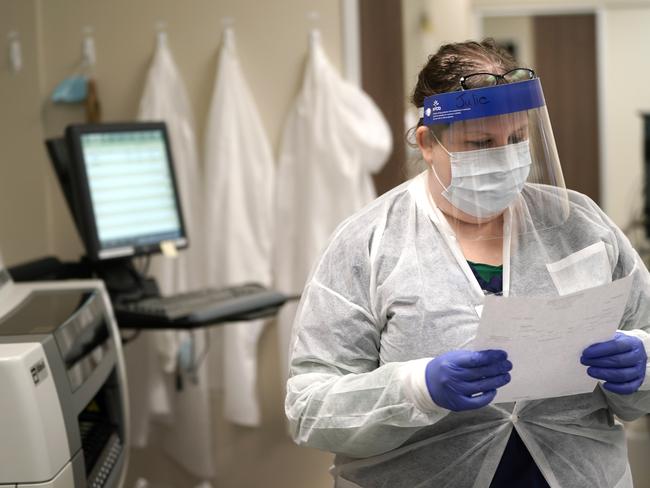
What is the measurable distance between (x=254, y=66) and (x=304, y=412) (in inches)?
72.1

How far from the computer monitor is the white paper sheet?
1.37 meters

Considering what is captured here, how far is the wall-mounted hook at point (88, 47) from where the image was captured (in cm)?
301

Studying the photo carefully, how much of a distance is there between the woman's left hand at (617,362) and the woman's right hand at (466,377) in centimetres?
13

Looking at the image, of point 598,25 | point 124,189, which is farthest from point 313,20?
point 598,25

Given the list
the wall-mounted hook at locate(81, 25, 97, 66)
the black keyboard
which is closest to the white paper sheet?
the black keyboard

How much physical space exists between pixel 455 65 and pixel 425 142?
13 cm

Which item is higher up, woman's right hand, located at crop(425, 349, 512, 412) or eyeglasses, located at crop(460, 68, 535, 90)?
eyeglasses, located at crop(460, 68, 535, 90)

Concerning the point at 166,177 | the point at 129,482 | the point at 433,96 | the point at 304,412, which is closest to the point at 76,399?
the point at 304,412

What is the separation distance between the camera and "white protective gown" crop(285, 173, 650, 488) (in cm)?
136

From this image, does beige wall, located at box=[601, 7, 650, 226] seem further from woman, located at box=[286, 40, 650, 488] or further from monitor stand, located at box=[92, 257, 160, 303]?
woman, located at box=[286, 40, 650, 488]

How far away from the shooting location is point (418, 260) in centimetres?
141

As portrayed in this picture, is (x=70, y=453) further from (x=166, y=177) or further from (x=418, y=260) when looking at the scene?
(x=166, y=177)

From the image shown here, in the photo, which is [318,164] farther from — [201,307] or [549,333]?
[549,333]

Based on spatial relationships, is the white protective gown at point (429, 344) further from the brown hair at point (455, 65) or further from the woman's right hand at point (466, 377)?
the brown hair at point (455, 65)
